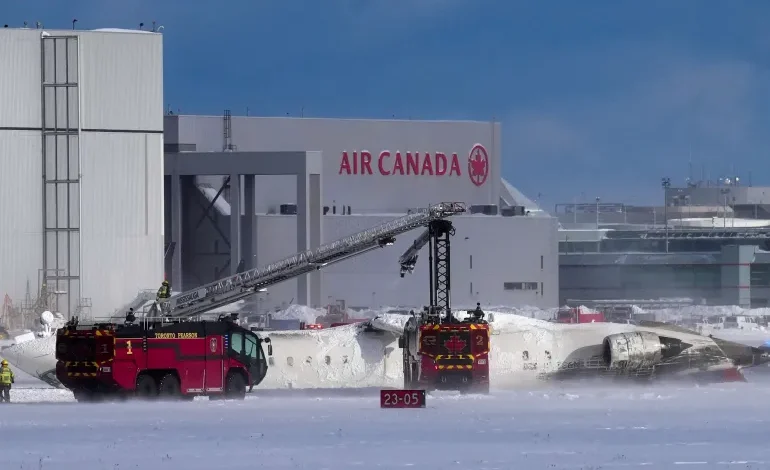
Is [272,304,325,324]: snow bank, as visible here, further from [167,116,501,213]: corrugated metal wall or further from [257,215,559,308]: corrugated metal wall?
[167,116,501,213]: corrugated metal wall

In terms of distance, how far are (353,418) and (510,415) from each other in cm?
400

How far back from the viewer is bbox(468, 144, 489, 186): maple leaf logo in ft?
406

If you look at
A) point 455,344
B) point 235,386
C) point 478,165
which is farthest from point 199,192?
point 235,386

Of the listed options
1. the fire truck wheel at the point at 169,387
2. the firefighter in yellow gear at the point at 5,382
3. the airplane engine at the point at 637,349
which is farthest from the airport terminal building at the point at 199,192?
the fire truck wheel at the point at 169,387

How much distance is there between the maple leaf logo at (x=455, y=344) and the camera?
4844 centimetres

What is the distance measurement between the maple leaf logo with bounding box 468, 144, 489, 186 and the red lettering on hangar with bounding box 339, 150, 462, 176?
1.24 meters

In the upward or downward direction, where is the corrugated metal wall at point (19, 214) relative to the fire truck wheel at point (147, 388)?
upward

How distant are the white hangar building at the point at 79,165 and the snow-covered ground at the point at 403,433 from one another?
43279mm

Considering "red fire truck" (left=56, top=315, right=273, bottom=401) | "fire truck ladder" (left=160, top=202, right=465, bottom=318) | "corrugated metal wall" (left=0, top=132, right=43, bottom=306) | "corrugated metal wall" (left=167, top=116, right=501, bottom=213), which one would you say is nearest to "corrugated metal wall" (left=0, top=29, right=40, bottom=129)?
"corrugated metal wall" (left=0, top=132, right=43, bottom=306)

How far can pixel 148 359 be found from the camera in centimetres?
4491

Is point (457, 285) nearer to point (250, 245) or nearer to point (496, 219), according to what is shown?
point (496, 219)

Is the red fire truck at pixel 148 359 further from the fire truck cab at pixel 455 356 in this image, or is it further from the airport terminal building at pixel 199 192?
the airport terminal building at pixel 199 192

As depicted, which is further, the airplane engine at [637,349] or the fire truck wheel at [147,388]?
the airplane engine at [637,349]

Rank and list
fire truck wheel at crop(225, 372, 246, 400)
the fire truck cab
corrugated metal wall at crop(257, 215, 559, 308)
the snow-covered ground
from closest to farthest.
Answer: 1. the snow-covered ground
2. fire truck wheel at crop(225, 372, 246, 400)
3. the fire truck cab
4. corrugated metal wall at crop(257, 215, 559, 308)
